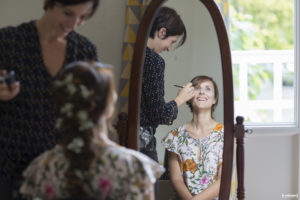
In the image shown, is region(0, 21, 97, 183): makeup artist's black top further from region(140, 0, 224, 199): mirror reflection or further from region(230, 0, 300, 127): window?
region(230, 0, 300, 127): window

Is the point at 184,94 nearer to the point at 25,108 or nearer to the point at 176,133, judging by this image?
the point at 176,133

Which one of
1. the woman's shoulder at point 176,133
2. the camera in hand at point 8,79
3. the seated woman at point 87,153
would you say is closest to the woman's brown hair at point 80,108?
the seated woman at point 87,153

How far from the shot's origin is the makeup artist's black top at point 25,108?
136 centimetres

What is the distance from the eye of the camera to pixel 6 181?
53.4 inches

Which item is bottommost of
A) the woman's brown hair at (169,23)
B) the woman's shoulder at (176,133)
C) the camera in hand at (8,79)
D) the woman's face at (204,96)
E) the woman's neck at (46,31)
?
the woman's shoulder at (176,133)

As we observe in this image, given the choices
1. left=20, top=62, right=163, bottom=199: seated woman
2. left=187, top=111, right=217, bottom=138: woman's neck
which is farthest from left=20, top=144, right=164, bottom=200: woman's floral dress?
left=187, top=111, right=217, bottom=138: woman's neck

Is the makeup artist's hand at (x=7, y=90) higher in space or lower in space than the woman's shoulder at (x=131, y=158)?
higher

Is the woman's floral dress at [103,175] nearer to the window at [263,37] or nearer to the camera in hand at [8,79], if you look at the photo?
the camera in hand at [8,79]

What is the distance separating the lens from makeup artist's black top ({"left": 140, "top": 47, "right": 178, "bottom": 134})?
1.79 meters

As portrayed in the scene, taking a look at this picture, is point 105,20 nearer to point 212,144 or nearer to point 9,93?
point 212,144

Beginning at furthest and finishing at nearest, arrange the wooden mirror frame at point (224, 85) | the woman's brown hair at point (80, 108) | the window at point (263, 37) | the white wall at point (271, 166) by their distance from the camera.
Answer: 1. the window at point (263, 37)
2. the white wall at point (271, 166)
3. the wooden mirror frame at point (224, 85)
4. the woman's brown hair at point (80, 108)

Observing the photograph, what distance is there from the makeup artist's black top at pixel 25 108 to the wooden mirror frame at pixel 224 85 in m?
0.44

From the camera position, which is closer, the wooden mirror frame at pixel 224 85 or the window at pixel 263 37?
the wooden mirror frame at pixel 224 85

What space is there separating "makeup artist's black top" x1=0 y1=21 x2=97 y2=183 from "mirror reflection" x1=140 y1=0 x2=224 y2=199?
0.50m
